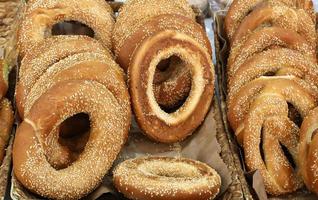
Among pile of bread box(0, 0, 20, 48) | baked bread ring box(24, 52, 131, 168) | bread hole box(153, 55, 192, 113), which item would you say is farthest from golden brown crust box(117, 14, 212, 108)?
pile of bread box(0, 0, 20, 48)

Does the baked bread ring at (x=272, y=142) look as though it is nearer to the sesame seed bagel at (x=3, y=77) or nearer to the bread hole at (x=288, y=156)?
the bread hole at (x=288, y=156)

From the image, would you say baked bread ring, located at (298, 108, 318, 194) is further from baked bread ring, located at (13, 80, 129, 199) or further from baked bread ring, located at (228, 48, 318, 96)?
baked bread ring, located at (13, 80, 129, 199)

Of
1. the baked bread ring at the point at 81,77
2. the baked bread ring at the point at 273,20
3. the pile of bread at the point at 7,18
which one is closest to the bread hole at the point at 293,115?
the baked bread ring at the point at 273,20

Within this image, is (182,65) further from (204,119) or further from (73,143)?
(73,143)

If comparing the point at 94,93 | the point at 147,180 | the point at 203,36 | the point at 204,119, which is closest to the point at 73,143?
the point at 94,93

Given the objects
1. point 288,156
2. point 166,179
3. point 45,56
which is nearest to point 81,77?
point 45,56

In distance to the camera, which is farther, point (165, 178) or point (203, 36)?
point (203, 36)
